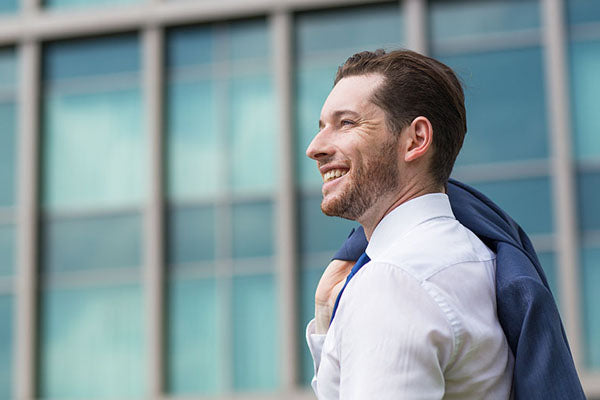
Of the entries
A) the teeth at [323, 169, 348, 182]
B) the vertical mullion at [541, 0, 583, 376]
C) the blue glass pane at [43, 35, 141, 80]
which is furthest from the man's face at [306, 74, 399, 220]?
the blue glass pane at [43, 35, 141, 80]

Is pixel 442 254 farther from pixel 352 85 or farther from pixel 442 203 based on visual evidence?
pixel 352 85

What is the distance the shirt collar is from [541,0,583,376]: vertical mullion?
1137 cm

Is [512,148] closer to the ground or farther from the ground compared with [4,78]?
closer to the ground

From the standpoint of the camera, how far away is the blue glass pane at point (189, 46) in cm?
1481

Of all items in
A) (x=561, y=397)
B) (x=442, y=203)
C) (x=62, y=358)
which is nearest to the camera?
(x=561, y=397)

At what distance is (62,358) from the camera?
1468 centimetres

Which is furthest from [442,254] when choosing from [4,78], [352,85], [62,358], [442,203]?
[4,78]

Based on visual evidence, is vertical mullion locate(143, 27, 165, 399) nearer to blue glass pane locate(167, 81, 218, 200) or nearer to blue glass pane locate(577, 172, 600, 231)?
blue glass pane locate(167, 81, 218, 200)

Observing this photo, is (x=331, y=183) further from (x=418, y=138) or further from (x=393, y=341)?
(x=393, y=341)

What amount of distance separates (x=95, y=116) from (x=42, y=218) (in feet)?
5.29

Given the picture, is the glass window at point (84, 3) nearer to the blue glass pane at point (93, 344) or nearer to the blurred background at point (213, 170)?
the blurred background at point (213, 170)

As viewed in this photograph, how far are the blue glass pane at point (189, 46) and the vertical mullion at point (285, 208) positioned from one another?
37.1 inches

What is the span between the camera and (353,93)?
2.10 meters

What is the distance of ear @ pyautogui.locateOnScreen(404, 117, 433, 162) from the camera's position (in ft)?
6.63
